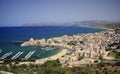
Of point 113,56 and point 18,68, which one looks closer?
point 18,68

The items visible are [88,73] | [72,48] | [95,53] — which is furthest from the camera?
[72,48]

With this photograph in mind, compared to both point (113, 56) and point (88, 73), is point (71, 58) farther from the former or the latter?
point (88, 73)

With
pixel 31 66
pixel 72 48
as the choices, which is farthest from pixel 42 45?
pixel 31 66

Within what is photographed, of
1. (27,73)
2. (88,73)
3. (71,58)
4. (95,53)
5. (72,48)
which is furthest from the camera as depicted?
(72,48)

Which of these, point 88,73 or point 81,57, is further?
point 81,57

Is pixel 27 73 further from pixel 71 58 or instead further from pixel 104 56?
pixel 104 56

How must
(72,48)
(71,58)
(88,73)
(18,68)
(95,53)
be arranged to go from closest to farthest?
(88,73) < (18,68) < (71,58) < (95,53) < (72,48)

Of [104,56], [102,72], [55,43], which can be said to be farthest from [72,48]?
[102,72]

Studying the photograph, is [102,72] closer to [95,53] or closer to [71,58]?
[71,58]

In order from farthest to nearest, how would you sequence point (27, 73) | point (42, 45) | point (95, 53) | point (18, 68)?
point (42, 45) → point (95, 53) → point (18, 68) → point (27, 73)
